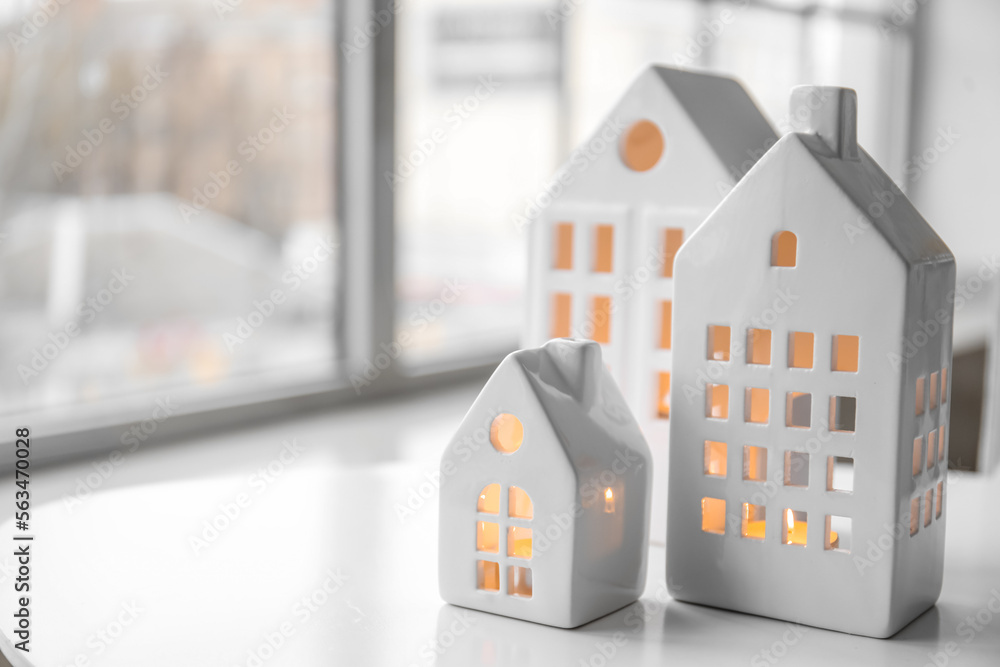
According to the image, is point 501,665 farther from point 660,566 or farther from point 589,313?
point 589,313

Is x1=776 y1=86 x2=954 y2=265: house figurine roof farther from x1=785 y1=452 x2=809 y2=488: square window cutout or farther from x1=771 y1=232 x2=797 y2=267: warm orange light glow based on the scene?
x1=785 y1=452 x2=809 y2=488: square window cutout

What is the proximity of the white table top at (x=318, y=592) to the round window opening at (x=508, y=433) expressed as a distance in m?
0.13

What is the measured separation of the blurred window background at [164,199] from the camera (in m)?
1.40

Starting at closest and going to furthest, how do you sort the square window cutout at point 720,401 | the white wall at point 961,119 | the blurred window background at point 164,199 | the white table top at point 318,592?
the white table top at point 318,592, the square window cutout at point 720,401, the blurred window background at point 164,199, the white wall at point 961,119

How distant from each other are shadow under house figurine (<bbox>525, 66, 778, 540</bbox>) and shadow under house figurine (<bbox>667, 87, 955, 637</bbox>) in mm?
106

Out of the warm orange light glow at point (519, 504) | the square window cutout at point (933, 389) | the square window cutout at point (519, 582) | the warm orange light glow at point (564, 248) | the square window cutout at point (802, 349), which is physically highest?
the warm orange light glow at point (564, 248)

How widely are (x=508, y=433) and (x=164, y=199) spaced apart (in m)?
0.98

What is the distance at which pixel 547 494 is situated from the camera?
76 cm

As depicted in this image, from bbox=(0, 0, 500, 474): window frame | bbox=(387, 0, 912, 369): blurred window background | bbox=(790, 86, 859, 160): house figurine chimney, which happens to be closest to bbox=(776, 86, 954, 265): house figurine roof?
bbox=(790, 86, 859, 160): house figurine chimney

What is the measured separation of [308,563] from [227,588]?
9 centimetres

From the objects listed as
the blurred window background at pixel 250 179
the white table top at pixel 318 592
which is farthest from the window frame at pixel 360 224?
the white table top at pixel 318 592

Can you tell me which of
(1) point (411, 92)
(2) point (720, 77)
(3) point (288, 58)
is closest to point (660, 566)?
(2) point (720, 77)

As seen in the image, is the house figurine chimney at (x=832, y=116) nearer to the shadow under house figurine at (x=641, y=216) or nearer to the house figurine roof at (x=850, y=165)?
the house figurine roof at (x=850, y=165)

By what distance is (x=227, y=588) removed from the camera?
900mm
